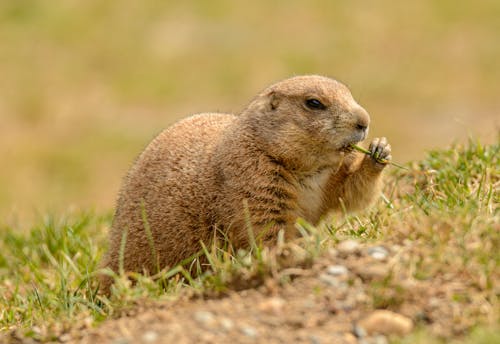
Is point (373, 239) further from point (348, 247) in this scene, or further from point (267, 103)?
point (267, 103)

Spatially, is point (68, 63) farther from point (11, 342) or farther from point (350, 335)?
point (350, 335)

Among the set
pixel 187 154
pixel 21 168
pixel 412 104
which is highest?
pixel 412 104

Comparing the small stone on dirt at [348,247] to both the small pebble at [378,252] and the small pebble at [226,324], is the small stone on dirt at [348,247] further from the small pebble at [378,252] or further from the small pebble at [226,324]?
the small pebble at [226,324]

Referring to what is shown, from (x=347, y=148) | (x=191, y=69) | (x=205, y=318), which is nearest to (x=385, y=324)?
(x=205, y=318)

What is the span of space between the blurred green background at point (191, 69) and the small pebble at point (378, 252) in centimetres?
749

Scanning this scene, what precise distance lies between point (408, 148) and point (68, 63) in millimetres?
5895

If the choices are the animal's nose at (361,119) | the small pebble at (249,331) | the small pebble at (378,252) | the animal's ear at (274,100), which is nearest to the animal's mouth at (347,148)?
the animal's nose at (361,119)

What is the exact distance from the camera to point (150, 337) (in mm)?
3570

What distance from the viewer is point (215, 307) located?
148 inches

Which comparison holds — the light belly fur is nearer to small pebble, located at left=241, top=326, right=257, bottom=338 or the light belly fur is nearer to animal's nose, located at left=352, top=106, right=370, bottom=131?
animal's nose, located at left=352, top=106, right=370, bottom=131

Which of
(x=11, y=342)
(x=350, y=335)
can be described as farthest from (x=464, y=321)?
(x=11, y=342)

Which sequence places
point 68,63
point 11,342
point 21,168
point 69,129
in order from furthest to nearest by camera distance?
1. point 68,63
2. point 69,129
3. point 21,168
4. point 11,342

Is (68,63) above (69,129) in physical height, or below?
above

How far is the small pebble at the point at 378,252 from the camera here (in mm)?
3885
